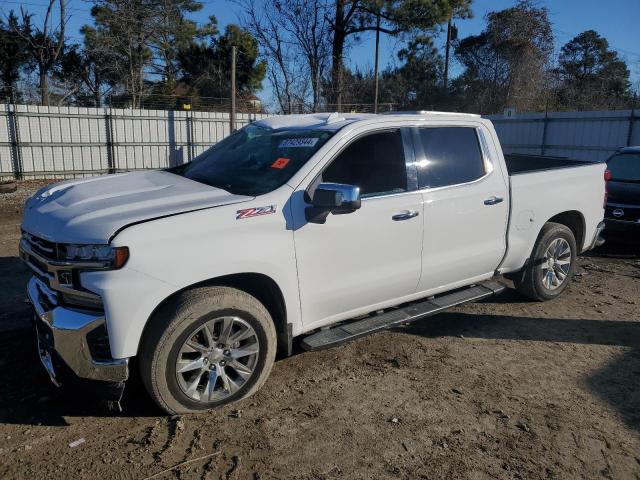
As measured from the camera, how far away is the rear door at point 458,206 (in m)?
Result: 4.26

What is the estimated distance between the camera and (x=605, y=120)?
15.8 m

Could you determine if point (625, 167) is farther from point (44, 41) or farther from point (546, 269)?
point (44, 41)

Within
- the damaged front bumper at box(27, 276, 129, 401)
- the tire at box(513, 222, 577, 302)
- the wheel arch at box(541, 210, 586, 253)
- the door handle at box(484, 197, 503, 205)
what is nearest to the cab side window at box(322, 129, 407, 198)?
the door handle at box(484, 197, 503, 205)

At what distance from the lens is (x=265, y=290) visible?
3615 mm

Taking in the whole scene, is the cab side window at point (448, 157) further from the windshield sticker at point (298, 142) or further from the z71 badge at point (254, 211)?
the z71 badge at point (254, 211)

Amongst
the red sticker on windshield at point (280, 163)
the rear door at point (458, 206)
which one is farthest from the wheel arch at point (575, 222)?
the red sticker on windshield at point (280, 163)

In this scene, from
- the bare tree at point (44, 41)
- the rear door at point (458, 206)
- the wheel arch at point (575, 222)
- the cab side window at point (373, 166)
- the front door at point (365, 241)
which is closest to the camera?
the front door at point (365, 241)

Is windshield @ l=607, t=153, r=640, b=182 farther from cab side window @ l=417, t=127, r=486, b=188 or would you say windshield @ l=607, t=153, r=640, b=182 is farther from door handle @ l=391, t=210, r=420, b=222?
door handle @ l=391, t=210, r=420, b=222

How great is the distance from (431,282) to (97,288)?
2.63 m

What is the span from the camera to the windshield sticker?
12.7ft

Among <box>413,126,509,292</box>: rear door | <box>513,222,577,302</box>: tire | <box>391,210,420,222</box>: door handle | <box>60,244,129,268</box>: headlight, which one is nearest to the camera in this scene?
<box>60,244,129,268</box>: headlight

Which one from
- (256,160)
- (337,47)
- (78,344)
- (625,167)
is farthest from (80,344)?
(337,47)

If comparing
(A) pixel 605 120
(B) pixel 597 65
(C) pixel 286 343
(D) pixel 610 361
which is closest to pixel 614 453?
(D) pixel 610 361

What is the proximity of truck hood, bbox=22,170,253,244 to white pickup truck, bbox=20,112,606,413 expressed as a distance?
0.05 feet
